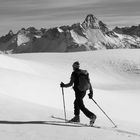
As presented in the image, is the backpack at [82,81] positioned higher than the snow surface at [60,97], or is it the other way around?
the backpack at [82,81]

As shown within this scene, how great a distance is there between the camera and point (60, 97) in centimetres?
2914

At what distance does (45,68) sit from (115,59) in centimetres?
1418

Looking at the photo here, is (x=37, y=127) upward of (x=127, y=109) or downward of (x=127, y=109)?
upward

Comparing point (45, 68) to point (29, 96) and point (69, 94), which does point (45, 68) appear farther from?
point (29, 96)

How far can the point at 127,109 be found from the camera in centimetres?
3050

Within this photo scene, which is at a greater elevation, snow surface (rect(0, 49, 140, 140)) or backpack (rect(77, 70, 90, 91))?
backpack (rect(77, 70, 90, 91))

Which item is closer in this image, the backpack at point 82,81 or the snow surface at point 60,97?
the snow surface at point 60,97

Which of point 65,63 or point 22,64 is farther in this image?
point 65,63

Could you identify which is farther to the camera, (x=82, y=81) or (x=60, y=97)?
(x=60, y=97)

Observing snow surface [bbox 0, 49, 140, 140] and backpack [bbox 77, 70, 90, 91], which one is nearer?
snow surface [bbox 0, 49, 140, 140]

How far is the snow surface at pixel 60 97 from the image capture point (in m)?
11.8

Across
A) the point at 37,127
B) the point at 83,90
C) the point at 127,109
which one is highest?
the point at 83,90

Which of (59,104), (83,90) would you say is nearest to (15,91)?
(59,104)

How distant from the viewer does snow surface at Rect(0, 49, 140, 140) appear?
1184cm
